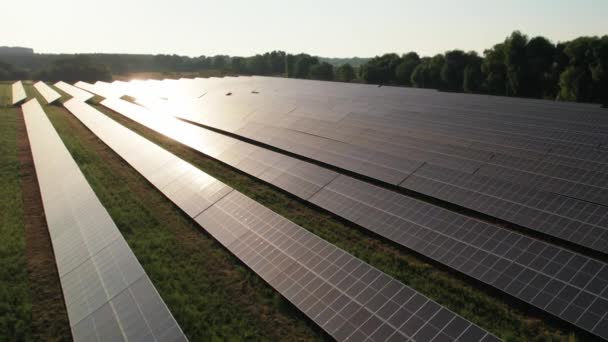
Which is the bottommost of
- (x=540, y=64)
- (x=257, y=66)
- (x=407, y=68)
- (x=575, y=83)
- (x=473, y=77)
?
(x=257, y=66)

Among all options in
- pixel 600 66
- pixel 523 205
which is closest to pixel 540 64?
pixel 600 66

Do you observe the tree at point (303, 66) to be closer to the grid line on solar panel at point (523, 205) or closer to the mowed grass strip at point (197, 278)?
the mowed grass strip at point (197, 278)

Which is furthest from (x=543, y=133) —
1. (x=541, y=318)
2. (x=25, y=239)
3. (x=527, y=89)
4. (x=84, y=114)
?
(x=84, y=114)

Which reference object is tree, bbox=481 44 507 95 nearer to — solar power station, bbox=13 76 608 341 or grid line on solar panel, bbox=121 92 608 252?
solar power station, bbox=13 76 608 341

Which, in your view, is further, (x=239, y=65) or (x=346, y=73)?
(x=239, y=65)

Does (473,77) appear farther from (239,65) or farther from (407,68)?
(239,65)

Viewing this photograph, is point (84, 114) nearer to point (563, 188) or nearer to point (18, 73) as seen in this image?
point (563, 188)

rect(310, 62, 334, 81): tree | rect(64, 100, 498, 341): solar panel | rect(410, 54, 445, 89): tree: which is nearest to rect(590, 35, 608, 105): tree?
rect(410, 54, 445, 89): tree
